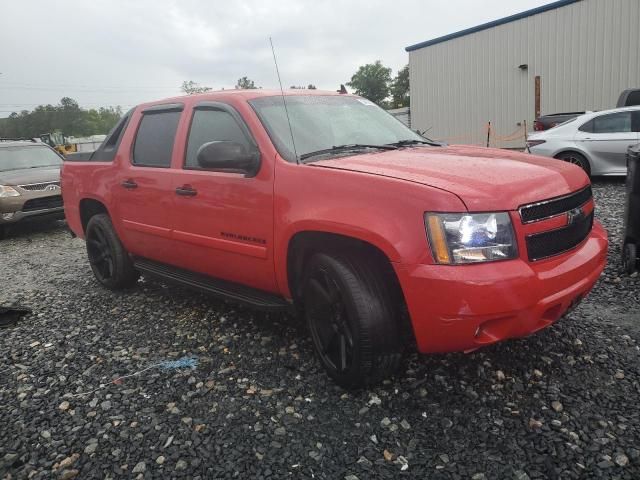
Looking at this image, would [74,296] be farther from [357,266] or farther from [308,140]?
[357,266]

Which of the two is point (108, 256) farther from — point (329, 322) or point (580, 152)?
point (580, 152)

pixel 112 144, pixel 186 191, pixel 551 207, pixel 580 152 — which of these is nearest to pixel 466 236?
pixel 551 207

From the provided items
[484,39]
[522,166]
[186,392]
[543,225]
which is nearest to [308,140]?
[522,166]

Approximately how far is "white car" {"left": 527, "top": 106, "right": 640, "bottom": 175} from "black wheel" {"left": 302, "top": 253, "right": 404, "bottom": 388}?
770cm

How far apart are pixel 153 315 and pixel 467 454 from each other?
286 cm

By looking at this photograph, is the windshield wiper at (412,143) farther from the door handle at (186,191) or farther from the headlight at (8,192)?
the headlight at (8,192)

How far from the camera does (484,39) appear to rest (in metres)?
18.5

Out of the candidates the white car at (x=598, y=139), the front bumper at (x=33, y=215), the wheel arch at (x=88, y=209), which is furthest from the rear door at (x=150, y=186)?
the white car at (x=598, y=139)

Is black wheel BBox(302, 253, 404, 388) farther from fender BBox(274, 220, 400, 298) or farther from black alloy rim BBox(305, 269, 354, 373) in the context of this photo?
fender BBox(274, 220, 400, 298)

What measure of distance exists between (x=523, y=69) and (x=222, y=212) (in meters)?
17.4

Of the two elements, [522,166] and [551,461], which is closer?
[551,461]

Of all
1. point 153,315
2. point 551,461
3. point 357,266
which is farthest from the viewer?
point 153,315

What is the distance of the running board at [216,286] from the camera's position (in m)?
3.14

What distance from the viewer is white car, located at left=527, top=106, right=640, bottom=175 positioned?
8.48 m
